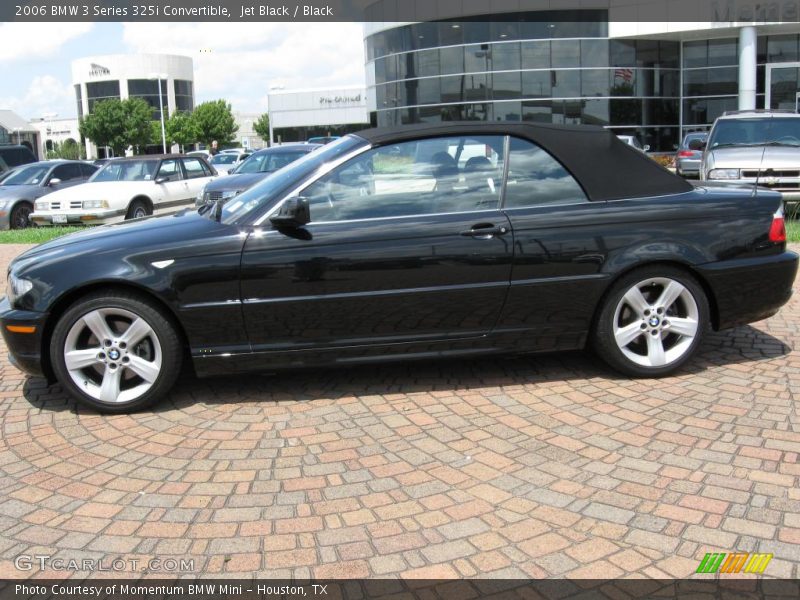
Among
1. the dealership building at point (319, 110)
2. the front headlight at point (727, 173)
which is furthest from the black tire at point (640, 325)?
the dealership building at point (319, 110)

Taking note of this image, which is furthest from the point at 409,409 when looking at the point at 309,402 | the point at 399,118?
the point at 399,118

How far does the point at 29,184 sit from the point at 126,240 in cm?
1501

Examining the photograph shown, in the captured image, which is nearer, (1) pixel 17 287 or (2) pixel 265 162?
(1) pixel 17 287

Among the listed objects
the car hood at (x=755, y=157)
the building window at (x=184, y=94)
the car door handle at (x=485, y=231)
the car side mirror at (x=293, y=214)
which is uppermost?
the building window at (x=184, y=94)

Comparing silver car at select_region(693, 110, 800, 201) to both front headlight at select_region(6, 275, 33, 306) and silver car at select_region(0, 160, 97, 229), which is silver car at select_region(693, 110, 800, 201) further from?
silver car at select_region(0, 160, 97, 229)

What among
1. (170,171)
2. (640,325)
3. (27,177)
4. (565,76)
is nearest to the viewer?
(640,325)

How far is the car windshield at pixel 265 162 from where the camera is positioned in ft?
50.9

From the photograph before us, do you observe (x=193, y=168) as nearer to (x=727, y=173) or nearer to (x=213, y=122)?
(x=727, y=173)

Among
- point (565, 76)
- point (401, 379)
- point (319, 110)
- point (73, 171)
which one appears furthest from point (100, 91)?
point (401, 379)

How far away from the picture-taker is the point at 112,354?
4410 millimetres

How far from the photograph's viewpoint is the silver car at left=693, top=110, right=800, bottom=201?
1203cm

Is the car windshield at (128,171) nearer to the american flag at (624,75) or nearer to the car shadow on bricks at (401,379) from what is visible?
the car shadow on bricks at (401,379)

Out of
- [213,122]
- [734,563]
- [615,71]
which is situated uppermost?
[213,122]

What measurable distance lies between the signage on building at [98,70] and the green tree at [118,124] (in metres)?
32.7
